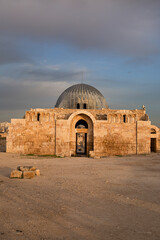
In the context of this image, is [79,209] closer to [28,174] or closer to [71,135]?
[28,174]

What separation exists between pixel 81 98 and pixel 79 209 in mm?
20968

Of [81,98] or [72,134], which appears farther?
[81,98]

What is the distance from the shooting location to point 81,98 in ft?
83.7

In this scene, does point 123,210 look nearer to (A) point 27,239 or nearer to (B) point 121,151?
(A) point 27,239

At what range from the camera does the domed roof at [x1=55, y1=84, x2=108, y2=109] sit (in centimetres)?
2527

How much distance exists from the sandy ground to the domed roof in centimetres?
1757

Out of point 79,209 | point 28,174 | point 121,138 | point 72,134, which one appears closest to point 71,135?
point 72,134

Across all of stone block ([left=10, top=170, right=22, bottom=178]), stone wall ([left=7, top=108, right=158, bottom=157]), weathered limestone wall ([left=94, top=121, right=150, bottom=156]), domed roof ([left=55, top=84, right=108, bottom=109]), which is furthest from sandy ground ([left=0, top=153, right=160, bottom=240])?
domed roof ([left=55, top=84, right=108, bottom=109])

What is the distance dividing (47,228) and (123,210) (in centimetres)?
201

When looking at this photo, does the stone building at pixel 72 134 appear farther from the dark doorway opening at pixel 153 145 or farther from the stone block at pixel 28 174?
the stone block at pixel 28 174

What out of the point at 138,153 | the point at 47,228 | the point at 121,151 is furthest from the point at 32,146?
the point at 47,228

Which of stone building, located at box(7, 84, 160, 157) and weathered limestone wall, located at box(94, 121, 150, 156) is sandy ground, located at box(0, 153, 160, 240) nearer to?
stone building, located at box(7, 84, 160, 157)

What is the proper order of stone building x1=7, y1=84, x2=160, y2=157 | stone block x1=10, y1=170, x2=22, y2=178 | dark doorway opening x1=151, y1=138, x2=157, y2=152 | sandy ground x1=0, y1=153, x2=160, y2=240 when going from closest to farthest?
sandy ground x1=0, y1=153, x2=160, y2=240 < stone block x1=10, y1=170, x2=22, y2=178 < stone building x1=7, y1=84, x2=160, y2=157 < dark doorway opening x1=151, y1=138, x2=157, y2=152

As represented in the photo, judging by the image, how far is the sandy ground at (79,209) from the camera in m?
3.91
